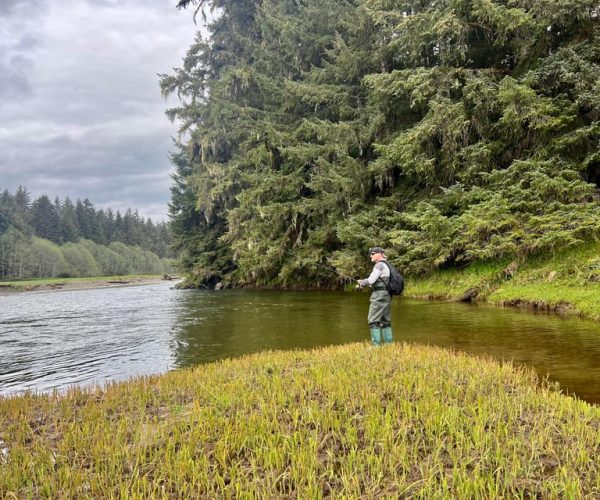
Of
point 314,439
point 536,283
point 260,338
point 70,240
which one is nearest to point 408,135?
point 536,283

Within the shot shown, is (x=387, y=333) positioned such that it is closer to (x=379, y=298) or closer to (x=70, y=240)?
(x=379, y=298)

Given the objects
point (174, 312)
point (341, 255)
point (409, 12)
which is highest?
point (409, 12)

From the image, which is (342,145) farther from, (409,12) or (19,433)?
(19,433)

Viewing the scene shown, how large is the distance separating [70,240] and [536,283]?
116895 mm

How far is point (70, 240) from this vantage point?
109062mm

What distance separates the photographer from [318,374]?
6.14m

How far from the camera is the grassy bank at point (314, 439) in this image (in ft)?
11.0

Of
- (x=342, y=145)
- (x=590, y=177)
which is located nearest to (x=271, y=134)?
(x=342, y=145)

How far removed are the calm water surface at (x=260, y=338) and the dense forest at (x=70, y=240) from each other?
253 ft

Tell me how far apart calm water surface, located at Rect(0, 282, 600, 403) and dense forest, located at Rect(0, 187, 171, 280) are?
253 feet

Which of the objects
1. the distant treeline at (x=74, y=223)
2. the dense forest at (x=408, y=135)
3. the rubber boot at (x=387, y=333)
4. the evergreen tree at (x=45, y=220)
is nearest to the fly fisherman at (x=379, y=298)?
the rubber boot at (x=387, y=333)

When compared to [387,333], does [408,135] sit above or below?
above

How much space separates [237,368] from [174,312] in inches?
573

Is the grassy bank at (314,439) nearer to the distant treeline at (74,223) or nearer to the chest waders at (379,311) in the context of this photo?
the chest waders at (379,311)
